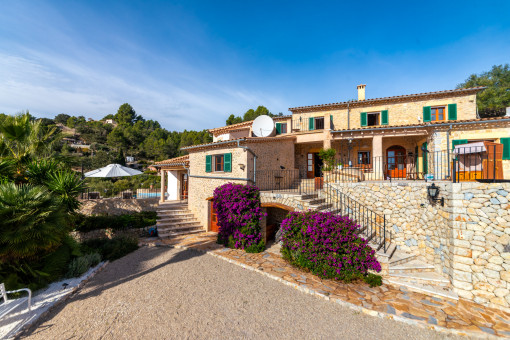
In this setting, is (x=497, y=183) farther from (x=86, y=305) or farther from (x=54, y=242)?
(x=54, y=242)

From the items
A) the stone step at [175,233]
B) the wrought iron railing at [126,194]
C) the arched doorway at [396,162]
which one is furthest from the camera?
the arched doorway at [396,162]

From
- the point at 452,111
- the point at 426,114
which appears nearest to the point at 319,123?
the point at 426,114

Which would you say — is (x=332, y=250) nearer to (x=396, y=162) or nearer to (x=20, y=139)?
(x=20, y=139)

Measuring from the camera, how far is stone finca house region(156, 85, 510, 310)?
6.06 meters

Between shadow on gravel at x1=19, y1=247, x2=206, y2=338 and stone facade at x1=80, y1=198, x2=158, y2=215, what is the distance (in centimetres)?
561

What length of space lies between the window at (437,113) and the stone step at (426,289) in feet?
43.2

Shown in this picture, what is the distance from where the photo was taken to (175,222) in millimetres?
11812

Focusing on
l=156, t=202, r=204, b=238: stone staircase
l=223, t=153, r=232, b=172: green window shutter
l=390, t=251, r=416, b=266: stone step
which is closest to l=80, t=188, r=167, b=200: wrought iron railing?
l=156, t=202, r=204, b=238: stone staircase

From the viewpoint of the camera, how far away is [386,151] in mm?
15844

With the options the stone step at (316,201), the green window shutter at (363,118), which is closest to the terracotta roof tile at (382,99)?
the green window shutter at (363,118)

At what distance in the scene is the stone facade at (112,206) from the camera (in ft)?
42.2

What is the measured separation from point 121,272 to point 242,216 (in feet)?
15.4

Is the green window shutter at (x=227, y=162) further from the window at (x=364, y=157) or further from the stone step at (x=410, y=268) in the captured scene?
the window at (x=364, y=157)

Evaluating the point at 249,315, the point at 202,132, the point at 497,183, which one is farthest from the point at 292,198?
the point at 202,132
